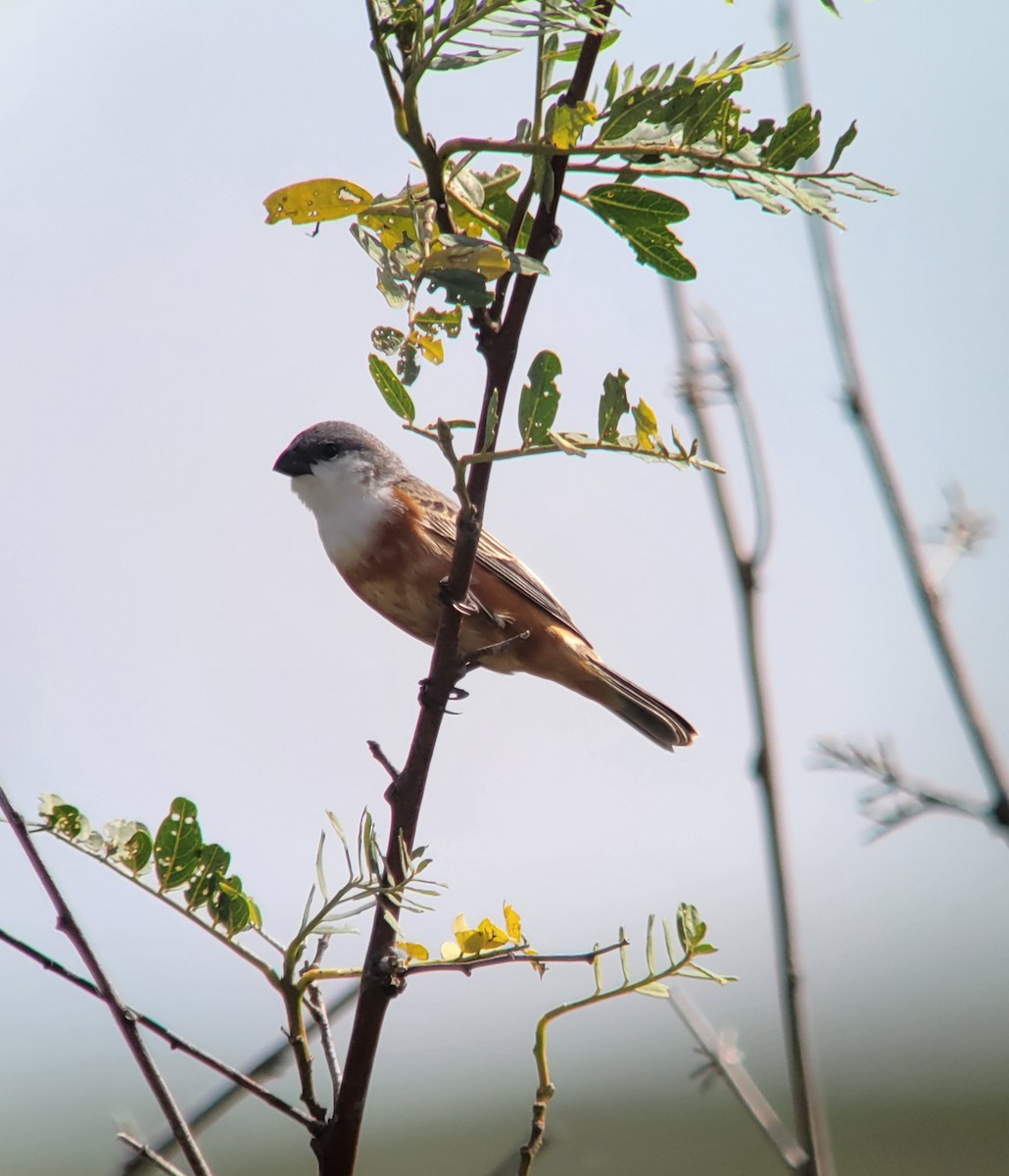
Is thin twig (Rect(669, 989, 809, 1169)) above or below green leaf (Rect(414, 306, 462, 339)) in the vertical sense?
below

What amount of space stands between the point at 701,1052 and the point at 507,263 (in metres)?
1.94

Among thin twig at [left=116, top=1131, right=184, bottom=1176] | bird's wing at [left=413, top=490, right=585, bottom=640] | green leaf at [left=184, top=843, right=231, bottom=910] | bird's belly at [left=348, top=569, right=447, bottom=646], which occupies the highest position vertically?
bird's wing at [left=413, top=490, right=585, bottom=640]

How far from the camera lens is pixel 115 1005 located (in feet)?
5.60

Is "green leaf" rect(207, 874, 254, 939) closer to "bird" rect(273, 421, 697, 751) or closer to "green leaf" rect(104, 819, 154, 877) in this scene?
"green leaf" rect(104, 819, 154, 877)

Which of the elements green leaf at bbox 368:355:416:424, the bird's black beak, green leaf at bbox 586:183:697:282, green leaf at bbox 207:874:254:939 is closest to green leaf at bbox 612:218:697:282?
green leaf at bbox 586:183:697:282

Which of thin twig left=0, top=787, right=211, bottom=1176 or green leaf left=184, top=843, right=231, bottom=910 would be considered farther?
green leaf left=184, top=843, right=231, bottom=910

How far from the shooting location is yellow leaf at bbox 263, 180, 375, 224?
1986 mm

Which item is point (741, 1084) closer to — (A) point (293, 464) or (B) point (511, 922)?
(B) point (511, 922)

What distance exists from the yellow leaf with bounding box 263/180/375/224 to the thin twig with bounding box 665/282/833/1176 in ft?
→ 4.55

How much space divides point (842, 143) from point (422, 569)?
318 cm

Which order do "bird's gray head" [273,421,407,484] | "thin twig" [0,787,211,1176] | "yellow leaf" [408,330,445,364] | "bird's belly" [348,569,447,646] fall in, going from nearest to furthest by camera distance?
"thin twig" [0,787,211,1176]
"yellow leaf" [408,330,445,364]
"bird's belly" [348,569,447,646]
"bird's gray head" [273,421,407,484]

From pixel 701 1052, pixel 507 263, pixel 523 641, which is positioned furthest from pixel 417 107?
pixel 523 641

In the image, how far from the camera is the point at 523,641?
17.1 ft

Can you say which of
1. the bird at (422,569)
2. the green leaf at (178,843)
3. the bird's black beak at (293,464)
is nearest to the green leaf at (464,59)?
the green leaf at (178,843)
